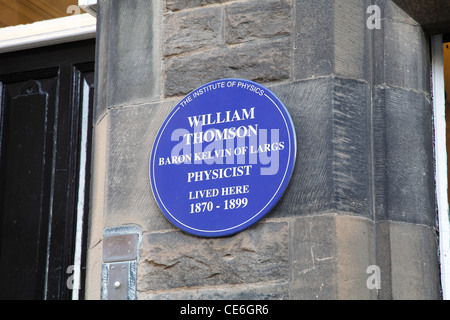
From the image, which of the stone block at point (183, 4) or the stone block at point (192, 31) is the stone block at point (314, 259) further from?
the stone block at point (183, 4)

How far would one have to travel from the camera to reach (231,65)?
13.3 ft

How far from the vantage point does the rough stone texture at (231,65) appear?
399 centimetres

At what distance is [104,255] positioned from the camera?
408cm

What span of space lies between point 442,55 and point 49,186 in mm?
2129

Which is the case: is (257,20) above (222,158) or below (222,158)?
above

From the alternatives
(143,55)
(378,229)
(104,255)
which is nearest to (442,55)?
(378,229)

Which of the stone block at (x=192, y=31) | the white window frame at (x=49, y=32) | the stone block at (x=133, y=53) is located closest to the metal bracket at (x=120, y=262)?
the stone block at (x=133, y=53)

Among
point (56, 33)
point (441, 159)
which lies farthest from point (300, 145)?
point (56, 33)

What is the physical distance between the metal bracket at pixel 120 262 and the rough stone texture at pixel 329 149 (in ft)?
2.06

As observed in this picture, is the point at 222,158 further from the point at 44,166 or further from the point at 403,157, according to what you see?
the point at 44,166

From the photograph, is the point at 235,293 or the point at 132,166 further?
the point at 132,166

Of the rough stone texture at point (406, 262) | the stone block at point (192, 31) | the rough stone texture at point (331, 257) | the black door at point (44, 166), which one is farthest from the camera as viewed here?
the black door at point (44, 166)

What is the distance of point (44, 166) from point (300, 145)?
5.96 feet

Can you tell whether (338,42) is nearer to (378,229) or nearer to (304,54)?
(304,54)
